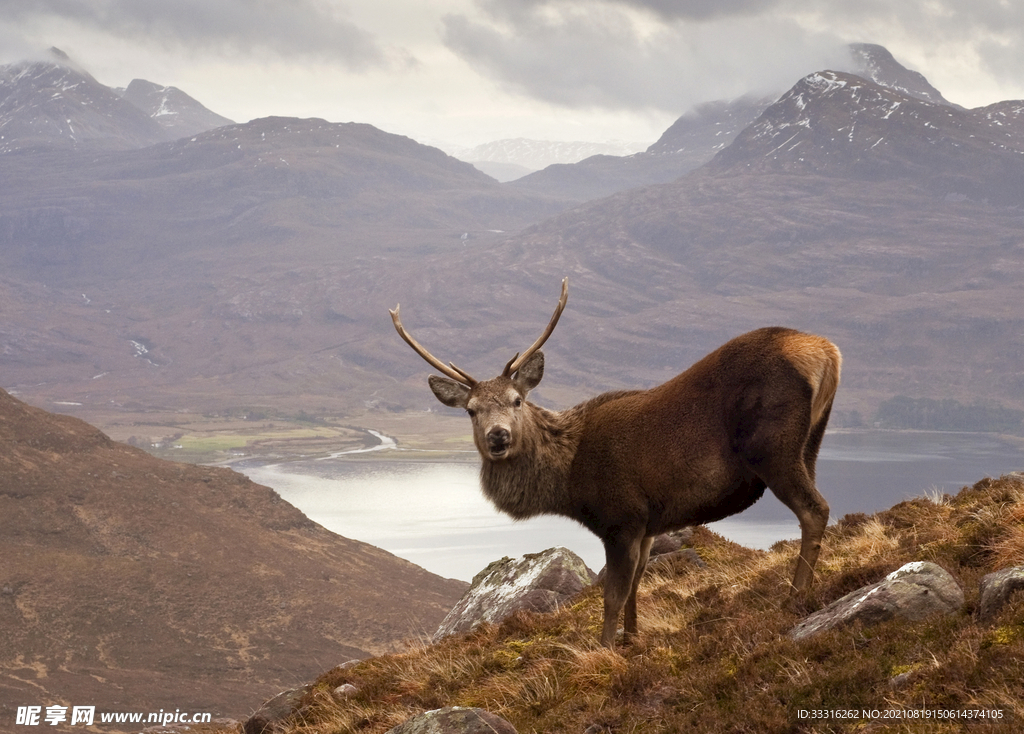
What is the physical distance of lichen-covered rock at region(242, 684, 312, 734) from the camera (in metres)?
12.8

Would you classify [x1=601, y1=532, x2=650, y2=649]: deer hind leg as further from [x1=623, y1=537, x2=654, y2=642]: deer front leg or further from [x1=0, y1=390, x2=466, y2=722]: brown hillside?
[x1=0, y1=390, x2=466, y2=722]: brown hillside

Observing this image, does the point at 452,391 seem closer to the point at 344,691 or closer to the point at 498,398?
the point at 498,398

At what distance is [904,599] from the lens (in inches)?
328

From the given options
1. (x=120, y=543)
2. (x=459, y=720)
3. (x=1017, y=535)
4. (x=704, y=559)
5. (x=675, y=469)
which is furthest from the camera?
(x=120, y=543)

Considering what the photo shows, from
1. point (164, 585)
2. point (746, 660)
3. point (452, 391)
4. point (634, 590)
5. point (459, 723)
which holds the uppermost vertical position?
point (452, 391)

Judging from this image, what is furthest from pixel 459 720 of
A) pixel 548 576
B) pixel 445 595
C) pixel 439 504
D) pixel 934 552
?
pixel 439 504

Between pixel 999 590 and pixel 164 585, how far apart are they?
221ft

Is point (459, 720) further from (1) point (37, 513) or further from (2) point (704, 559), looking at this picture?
(1) point (37, 513)

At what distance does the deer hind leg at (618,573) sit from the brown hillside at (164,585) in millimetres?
45457

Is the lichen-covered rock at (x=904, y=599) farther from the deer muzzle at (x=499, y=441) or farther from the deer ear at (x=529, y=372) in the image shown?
the deer ear at (x=529, y=372)

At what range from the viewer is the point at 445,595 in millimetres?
75500

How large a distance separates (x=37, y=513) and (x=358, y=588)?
898 inches

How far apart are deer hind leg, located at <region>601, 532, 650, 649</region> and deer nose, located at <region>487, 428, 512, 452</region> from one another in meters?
1.43

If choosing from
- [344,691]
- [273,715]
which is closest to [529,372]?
[344,691]
